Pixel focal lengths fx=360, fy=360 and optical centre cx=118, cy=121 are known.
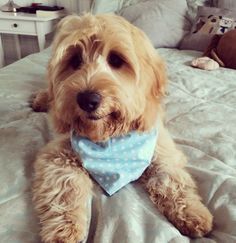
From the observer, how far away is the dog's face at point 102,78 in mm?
1020

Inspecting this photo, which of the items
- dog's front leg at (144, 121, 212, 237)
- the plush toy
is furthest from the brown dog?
dog's front leg at (144, 121, 212, 237)

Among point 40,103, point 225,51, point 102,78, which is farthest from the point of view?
point 225,51

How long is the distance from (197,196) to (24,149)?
605 mm

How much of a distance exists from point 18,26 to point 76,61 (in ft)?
7.65

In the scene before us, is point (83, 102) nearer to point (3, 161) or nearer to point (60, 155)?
point (60, 155)

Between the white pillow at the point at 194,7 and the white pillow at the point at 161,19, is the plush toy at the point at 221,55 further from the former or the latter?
the white pillow at the point at 194,7

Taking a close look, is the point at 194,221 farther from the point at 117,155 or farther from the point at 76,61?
the point at 76,61

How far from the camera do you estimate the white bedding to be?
917 millimetres

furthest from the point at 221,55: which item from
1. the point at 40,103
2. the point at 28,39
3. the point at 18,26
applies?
the point at 28,39

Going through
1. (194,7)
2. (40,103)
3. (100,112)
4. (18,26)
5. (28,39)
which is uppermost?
(100,112)

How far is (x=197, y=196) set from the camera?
1.08 m

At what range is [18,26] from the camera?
3.24 m

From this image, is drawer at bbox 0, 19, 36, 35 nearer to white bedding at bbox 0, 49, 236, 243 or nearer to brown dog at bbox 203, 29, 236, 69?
white bedding at bbox 0, 49, 236, 243

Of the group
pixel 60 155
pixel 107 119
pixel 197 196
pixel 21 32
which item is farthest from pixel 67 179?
pixel 21 32
